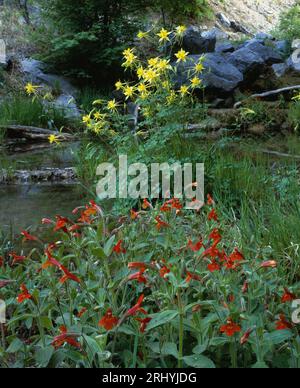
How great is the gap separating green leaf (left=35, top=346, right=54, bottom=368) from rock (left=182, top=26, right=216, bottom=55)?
9.77 m

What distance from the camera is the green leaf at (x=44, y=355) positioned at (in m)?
1.33

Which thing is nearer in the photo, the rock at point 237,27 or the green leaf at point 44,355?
the green leaf at point 44,355

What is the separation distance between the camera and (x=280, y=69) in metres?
10.4

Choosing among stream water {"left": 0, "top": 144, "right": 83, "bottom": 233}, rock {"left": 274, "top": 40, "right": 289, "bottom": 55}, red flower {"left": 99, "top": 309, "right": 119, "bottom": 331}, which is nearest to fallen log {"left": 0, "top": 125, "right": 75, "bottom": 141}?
stream water {"left": 0, "top": 144, "right": 83, "bottom": 233}

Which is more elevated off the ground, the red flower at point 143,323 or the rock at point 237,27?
the rock at point 237,27

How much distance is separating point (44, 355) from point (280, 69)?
32.7 feet

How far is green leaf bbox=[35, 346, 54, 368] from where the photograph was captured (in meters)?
1.33

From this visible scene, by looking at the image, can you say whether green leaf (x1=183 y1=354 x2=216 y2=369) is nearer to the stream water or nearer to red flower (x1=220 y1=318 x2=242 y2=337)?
red flower (x1=220 y1=318 x2=242 y2=337)

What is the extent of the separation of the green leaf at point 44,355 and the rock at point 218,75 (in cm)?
760

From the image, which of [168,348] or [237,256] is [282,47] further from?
[168,348]

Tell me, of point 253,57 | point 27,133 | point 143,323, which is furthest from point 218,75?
point 143,323

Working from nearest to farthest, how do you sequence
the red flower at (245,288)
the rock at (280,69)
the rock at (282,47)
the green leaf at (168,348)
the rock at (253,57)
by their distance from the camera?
the green leaf at (168,348) < the red flower at (245,288) < the rock at (253,57) < the rock at (280,69) < the rock at (282,47)

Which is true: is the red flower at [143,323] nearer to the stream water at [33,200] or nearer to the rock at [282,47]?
the stream water at [33,200]

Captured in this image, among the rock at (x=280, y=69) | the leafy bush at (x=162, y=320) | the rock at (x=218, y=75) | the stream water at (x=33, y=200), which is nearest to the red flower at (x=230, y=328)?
the leafy bush at (x=162, y=320)
